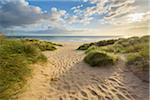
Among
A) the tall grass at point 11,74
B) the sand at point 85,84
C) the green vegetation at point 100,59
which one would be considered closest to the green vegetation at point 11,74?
the tall grass at point 11,74

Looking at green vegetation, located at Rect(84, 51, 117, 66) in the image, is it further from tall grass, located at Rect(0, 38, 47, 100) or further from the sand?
tall grass, located at Rect(0, 38, 47, 100)

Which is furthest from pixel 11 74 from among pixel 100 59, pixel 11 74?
pixel 100 59

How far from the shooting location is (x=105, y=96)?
15.7ft

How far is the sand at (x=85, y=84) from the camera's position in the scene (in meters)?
4.76

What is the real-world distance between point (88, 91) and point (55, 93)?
0.81m

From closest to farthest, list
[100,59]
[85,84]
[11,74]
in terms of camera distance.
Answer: [11,74] → [85,84] → [100,59]

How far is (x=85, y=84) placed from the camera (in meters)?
5.50

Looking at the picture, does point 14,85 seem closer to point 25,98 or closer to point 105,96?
point 25,98

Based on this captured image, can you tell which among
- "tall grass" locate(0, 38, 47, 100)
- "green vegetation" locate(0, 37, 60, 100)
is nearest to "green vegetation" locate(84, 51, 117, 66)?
"green vegetation" locate(0, 37, 60, 100)

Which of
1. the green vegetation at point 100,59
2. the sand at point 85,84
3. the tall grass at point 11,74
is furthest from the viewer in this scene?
the green vegetation at point 100,59

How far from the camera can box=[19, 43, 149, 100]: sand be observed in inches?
187

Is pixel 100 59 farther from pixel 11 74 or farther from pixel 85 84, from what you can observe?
pixel 11 74

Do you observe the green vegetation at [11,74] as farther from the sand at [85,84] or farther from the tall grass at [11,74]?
the sand at [85,84]

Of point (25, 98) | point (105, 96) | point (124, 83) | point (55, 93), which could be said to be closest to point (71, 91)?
point (55, 93)
